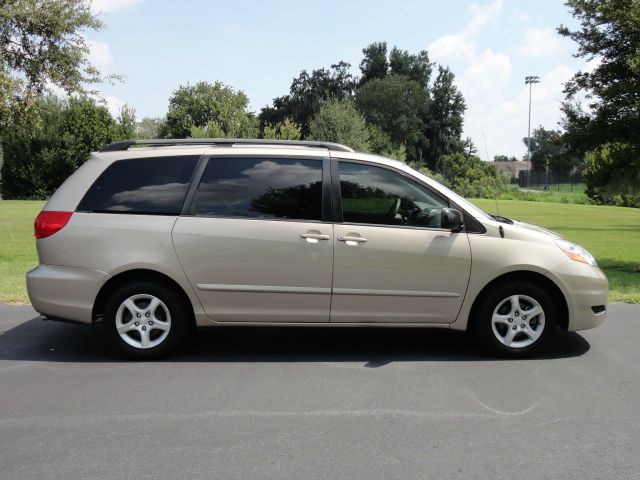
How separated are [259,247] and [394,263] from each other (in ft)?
3.81

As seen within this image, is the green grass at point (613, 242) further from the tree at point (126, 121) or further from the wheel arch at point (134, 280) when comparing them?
the tree at point (126, 121)

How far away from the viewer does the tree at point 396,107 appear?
89.0 meters

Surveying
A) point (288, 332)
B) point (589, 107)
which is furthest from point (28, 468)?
Result: point (589, 107)

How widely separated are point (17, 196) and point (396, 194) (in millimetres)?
44749

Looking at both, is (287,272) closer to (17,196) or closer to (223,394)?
(223,394)

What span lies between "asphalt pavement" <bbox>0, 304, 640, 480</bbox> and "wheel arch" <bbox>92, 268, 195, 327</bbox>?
0.47m

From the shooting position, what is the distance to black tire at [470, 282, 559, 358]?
544 cm

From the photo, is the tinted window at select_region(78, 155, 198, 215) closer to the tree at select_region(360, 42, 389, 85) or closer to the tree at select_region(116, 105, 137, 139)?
the tree at select_region(116, 105, 137, 139)

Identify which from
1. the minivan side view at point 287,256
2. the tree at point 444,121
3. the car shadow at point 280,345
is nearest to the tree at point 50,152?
the car shadow at point 280,345

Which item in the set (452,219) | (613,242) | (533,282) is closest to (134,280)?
(452,219)

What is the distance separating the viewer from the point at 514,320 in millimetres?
5473

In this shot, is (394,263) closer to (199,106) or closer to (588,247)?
(588,247)

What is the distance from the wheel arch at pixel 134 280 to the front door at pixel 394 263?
4.33 feet

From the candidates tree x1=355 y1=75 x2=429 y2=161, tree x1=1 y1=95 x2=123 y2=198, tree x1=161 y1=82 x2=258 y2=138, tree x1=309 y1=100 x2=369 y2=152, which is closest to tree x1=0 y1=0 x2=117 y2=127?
tree x1=309 y1=100 x2=369 y2=152
